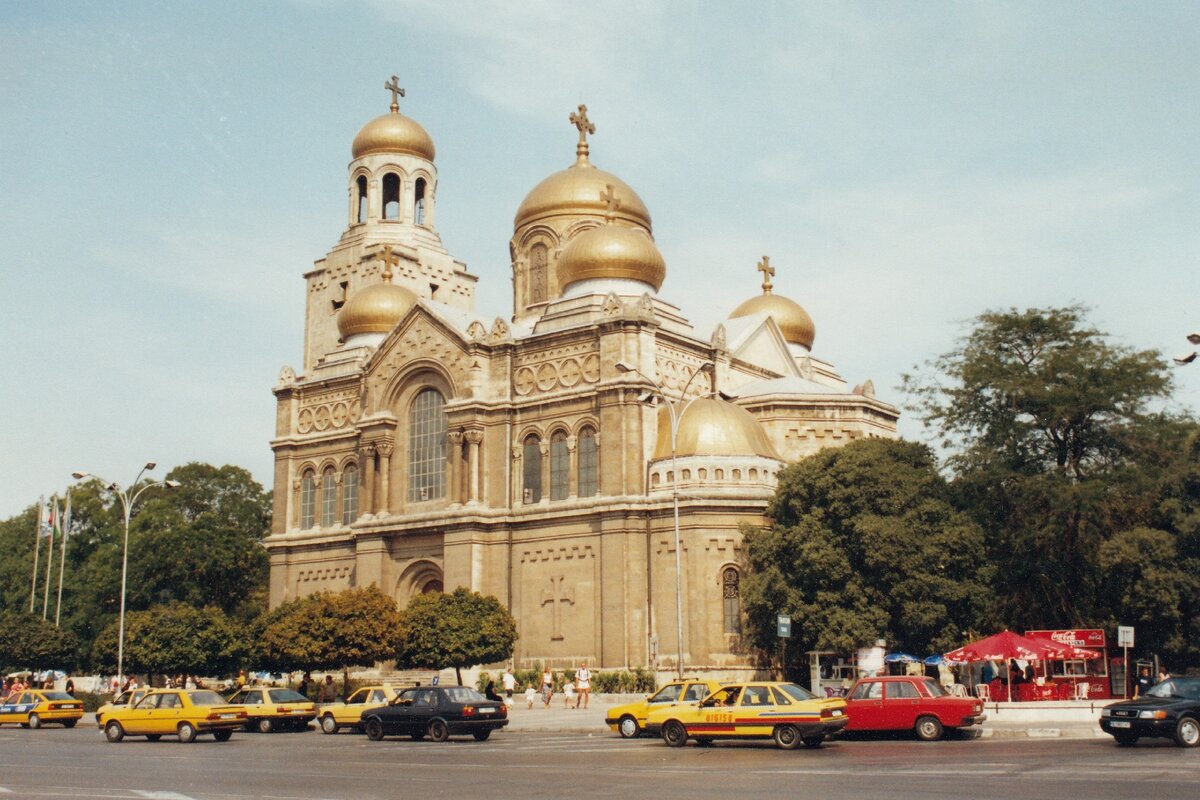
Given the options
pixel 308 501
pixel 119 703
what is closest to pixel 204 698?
pixel 119 703

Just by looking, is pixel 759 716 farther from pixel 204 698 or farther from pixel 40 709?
pixel 40 709

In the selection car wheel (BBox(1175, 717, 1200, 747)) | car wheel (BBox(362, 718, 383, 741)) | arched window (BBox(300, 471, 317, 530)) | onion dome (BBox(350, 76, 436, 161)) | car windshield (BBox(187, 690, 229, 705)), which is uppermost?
onion dome (BBox(350, 76, 436, 161))

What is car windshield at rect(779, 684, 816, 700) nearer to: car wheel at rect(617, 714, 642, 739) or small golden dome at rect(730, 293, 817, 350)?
car wheel at rect(617, 714, 642, 739)

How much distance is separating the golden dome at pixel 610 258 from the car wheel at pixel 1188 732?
113ft

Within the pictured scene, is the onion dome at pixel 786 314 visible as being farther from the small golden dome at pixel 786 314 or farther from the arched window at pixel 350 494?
the arched window at pixel 350 494

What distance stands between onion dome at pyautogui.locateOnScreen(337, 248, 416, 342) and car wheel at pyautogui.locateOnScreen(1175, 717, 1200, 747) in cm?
4395

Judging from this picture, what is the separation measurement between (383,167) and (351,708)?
4065 cm

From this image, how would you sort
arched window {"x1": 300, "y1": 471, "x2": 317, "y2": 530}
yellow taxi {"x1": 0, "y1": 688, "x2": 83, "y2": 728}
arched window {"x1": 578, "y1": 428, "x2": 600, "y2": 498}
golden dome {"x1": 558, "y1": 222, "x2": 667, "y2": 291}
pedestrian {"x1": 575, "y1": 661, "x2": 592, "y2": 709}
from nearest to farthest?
yellow taxi {"x1": 0, "y1": 688, "x2": 83, "y2": 728} < pedestrian {"x1": 575, "y1": 661, "x2": 592, "y2": 709} < arched window {"x1": 578, "y1": 428, "x2": 600, "y2": 498} < golden dome {"x1": 558, "y1": 222, "x2": 667, "y2": 291} < arched window {"x1": 300, "y1": 471, "x2": 317, "y2": 530}

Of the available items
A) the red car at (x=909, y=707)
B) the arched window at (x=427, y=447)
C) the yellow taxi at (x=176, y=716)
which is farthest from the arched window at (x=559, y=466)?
the red car at (x=909, y=707)

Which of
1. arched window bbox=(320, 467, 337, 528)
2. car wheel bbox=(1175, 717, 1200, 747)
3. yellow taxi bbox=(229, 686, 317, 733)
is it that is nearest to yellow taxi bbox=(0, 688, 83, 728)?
yellow taxi bbox=(229, 686, 317, 733)

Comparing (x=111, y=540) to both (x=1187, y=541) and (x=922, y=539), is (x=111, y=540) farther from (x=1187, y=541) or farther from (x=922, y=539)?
(x=1187, y=541)

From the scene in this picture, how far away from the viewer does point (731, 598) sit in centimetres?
4947

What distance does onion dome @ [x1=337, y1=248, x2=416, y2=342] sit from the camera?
64.1 meters

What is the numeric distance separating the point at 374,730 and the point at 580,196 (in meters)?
36.7
